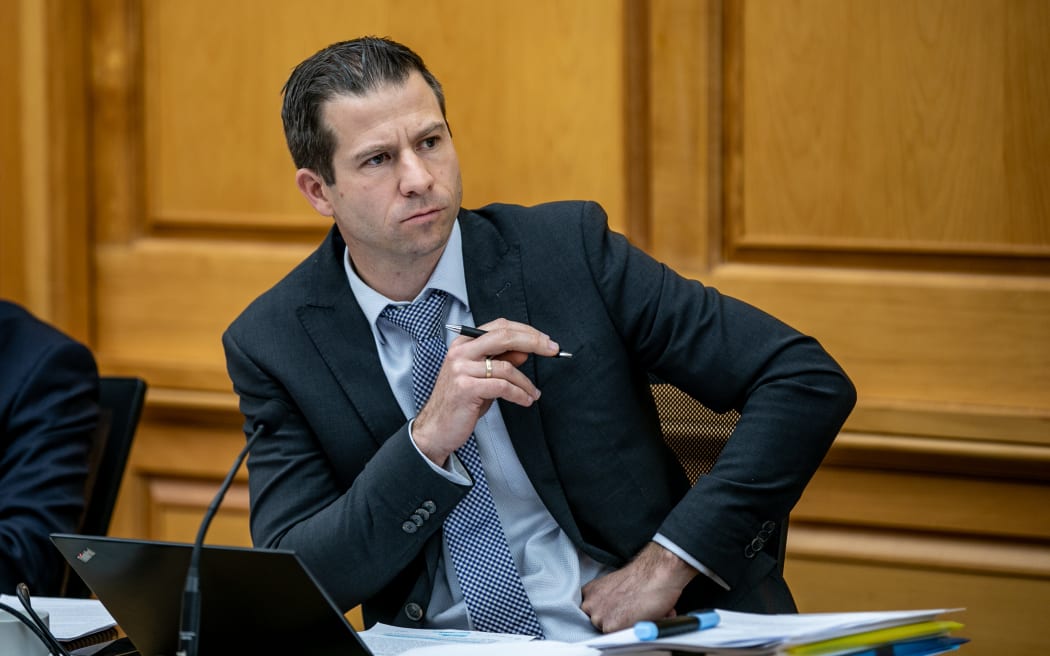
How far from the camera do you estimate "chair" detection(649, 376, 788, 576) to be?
5.77 feet

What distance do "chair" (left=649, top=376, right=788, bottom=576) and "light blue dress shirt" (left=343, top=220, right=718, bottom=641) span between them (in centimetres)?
19

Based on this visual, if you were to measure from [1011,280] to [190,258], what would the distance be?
6.18 feet

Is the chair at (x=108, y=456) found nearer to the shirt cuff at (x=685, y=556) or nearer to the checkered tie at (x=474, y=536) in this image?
the checkered tie at (x=474, y=536)

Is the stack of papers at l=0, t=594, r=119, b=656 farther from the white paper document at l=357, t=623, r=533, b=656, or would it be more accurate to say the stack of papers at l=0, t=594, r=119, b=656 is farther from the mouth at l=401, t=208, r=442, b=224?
the mouth at l=401, t=208, r=442, b=224

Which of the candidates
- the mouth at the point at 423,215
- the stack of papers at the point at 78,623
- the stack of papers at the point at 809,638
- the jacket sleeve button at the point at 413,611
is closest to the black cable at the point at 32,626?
the stack of papers at the point at 78,623

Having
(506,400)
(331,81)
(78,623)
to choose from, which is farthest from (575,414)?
(78,623)

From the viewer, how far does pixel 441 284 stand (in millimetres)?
1779

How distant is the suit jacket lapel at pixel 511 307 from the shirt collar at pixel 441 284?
0.05 feet

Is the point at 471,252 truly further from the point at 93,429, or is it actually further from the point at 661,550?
the point at 93,429

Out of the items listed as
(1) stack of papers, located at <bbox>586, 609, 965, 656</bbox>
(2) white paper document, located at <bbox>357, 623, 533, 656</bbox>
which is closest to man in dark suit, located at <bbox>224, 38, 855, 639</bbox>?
(2) white paper document, located at <bbox>357, 623, 533, 656</bbox>

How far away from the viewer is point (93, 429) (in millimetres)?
2125

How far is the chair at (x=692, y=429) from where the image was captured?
1.76 meters

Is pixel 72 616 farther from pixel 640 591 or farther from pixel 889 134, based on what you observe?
pixel 889 134

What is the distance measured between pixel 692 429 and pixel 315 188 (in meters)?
0.65
